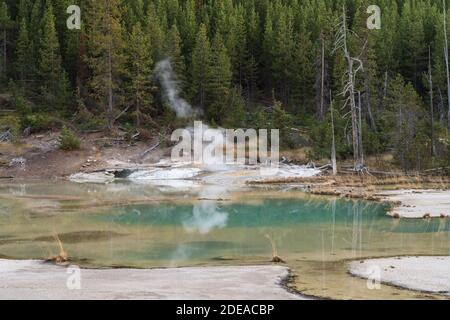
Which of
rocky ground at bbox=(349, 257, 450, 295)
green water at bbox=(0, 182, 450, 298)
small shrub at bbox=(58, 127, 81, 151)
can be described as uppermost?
small shrub at bbox=(58, 127, 81, 151)

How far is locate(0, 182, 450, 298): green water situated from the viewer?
1398 centimetres

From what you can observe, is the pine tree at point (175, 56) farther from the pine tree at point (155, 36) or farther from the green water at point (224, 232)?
the green water at point (224, 232)

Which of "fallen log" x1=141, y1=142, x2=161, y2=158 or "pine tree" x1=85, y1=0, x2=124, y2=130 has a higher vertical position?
"pine tree" x1=85, y1=0, x2=124, y2=130

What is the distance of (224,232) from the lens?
62.1ft

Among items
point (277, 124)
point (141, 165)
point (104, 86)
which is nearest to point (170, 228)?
point (141, 165)

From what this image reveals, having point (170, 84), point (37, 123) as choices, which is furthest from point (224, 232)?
point (170, 84)

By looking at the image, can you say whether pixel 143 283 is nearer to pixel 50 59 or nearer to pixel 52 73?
pixel 52 73

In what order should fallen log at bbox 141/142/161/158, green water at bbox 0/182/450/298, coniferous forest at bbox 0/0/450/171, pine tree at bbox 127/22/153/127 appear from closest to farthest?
green water at bbox 0/182/450/298 < fallen log at bbox 141/142/161/158 < coniferous forest at bbox 0/0/450/171 < pine tree at bbox 127/22/153/127

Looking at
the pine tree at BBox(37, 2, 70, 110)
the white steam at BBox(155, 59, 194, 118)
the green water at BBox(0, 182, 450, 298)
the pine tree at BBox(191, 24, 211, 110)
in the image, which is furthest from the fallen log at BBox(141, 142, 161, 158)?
the green water at BBox(0, 182, 450, 298)

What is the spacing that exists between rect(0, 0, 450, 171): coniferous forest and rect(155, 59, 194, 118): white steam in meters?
0.67

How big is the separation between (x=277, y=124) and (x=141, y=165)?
468 inches

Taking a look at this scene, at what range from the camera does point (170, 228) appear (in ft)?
65.2

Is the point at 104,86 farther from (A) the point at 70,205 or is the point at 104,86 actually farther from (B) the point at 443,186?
(B) the point at 443,186

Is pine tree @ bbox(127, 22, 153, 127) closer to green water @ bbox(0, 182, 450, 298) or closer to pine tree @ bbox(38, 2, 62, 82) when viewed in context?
pine tree @ bbox(38, 2, 62, 82)
